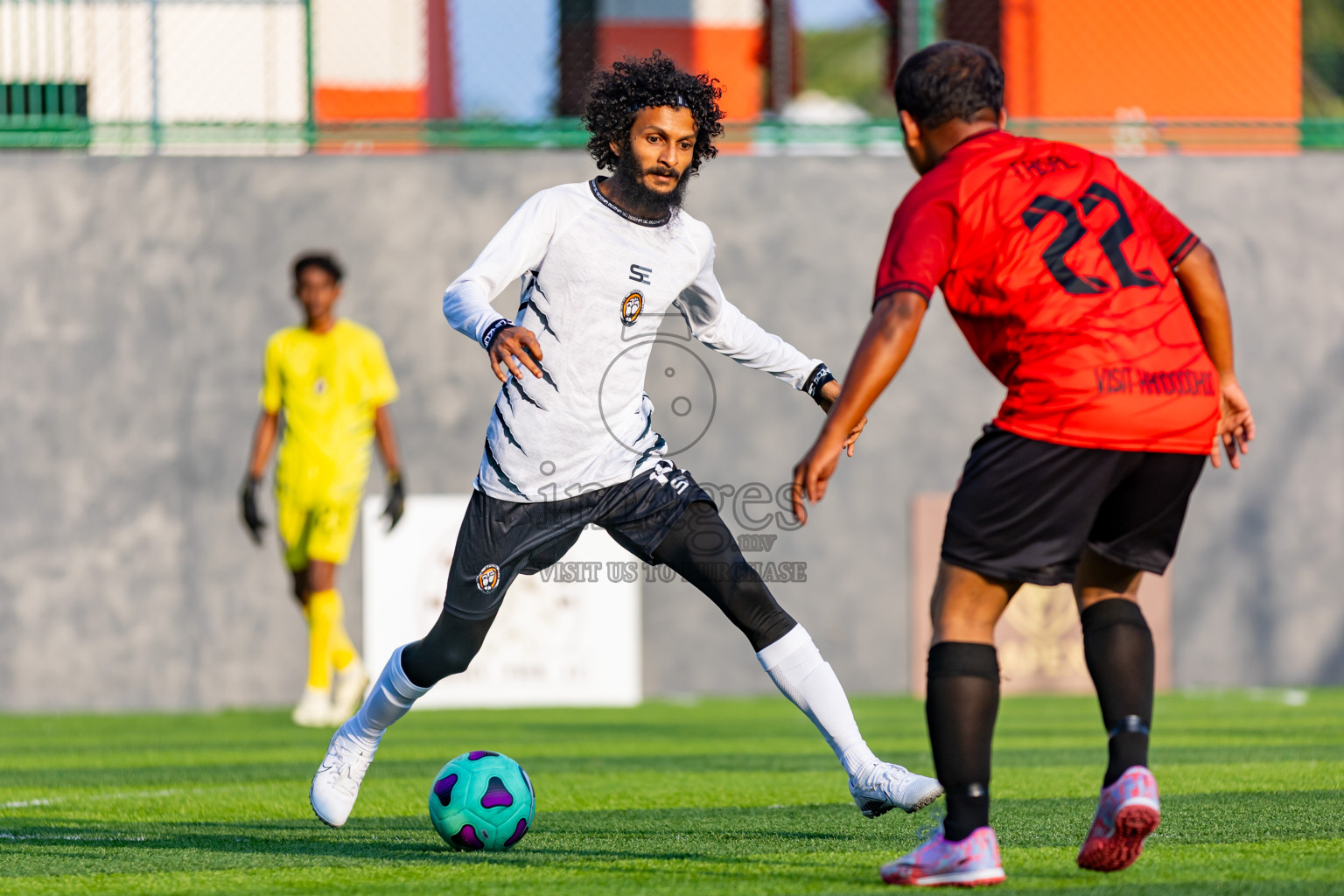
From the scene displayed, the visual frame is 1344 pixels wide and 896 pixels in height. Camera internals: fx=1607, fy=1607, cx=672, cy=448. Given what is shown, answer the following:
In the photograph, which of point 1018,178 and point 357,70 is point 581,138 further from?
point 1018,178

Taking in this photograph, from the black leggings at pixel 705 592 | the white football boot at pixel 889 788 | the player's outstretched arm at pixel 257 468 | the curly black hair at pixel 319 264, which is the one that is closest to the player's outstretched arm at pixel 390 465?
the player's outstretched arm at pixel 257 468

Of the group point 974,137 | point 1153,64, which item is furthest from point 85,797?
point 1153,64

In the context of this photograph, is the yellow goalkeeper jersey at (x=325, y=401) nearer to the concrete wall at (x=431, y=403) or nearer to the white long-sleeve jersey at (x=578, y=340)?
the concrete wall at (x=431, y=403)

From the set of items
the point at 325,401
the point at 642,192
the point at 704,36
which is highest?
the point at 704,36

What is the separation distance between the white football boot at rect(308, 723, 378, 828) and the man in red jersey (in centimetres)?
188

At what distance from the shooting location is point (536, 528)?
480 centimetres

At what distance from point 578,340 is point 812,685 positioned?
1.24m

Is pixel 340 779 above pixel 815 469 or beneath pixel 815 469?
beneath

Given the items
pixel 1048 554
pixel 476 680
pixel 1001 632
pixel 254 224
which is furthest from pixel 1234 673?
pixel 1048 554

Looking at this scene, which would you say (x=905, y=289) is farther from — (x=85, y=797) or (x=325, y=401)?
(x=325, y=401)

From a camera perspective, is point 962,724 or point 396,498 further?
point 396,498

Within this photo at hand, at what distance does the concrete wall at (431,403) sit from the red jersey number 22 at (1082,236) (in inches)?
291

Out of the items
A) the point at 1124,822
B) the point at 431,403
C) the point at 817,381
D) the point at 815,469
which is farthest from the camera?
the point at 431,403

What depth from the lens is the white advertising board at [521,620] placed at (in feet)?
34.4
